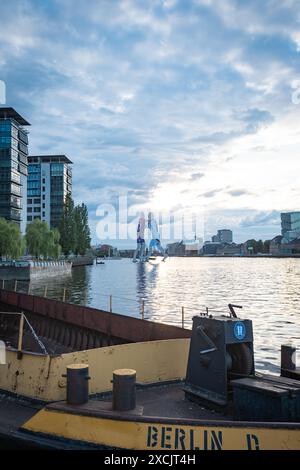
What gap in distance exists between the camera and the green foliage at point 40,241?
103 m

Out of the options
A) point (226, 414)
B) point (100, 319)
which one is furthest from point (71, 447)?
point (100, 319)

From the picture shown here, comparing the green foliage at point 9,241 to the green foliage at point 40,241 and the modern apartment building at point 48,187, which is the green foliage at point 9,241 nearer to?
the green foliage at point 40,241

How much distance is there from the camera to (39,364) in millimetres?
8422

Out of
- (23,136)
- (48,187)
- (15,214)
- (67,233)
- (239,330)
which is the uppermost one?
(23,136)

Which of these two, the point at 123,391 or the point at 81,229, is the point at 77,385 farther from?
the point at 81,229

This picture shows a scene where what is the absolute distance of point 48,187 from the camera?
186000 millimetres

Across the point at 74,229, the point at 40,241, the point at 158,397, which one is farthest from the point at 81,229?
the point at 158,397

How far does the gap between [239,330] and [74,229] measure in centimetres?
14259

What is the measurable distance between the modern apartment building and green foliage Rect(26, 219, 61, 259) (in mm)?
79634

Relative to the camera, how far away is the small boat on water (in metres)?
6.29

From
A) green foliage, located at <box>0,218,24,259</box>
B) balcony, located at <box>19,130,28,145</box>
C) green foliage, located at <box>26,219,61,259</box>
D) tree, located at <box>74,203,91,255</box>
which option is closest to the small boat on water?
green foliage, located at <box>0,218,24,259</box>

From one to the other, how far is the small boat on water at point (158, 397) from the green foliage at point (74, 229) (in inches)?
5476

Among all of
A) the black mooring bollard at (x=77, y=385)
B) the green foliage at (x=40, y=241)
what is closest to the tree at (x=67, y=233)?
the green foliage at (x=40, y=241)

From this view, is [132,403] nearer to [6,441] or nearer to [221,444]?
[221,444]
